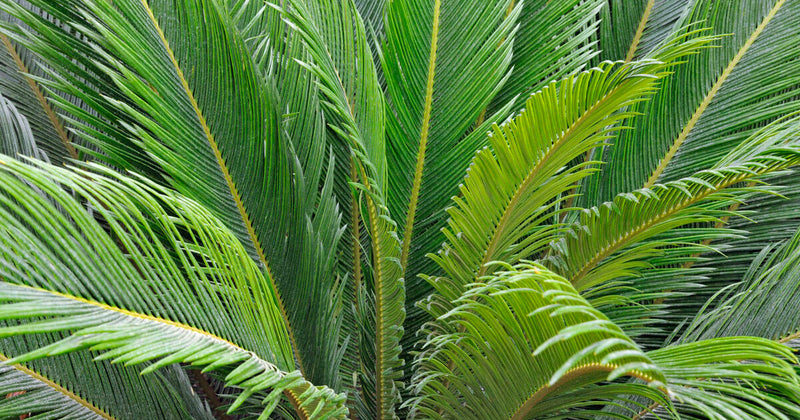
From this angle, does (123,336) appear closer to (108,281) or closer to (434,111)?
(108,281)

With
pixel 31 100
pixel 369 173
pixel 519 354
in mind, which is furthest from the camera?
pixel 31 100

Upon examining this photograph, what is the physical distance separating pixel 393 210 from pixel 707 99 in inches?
31.4

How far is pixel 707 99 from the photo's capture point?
156 cm

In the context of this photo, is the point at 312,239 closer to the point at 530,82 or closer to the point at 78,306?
the point at 78,306

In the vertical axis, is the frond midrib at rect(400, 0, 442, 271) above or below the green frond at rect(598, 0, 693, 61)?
below

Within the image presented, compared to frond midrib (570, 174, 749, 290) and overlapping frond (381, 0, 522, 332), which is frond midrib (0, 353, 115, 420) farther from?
frond midrib (570, 174, 749, 290)

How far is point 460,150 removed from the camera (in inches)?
56.5

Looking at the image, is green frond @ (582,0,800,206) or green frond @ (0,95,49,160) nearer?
green frond @ (0,95,49,160)

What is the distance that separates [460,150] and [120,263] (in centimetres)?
80

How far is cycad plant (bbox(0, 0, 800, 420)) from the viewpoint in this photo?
0.88 m

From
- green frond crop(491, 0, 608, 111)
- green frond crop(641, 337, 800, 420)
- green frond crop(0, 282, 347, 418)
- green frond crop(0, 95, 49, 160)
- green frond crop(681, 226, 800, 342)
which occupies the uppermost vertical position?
green frond crop(491, 0, 608, 111)

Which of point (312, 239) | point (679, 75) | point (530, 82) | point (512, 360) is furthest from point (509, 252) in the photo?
point (679, 75)

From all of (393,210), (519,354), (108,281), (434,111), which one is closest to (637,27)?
(434,111)

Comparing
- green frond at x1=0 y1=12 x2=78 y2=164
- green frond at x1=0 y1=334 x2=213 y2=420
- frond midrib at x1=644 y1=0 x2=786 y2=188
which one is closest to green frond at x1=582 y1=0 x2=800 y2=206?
frond midrib at x1=644 y1=0 x2=786 y2=188
